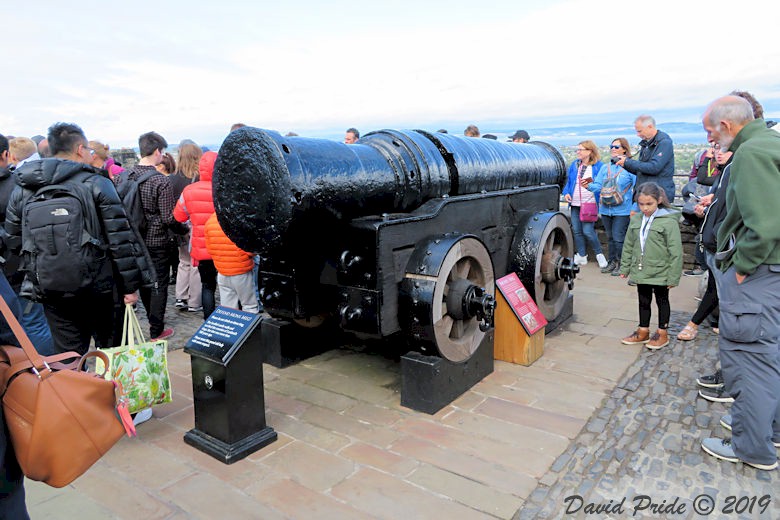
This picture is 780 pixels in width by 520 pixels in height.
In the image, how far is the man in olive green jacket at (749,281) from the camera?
9.14 feet

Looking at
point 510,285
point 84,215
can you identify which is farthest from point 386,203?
point 84,215

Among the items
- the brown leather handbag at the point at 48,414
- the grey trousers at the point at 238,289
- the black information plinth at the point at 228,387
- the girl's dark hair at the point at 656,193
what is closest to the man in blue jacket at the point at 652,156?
the girl's dark hair at the point at 656,193

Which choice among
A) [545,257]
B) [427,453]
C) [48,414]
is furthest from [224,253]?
[48,414]

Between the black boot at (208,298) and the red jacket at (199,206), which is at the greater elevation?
the red jacket at (199,206)

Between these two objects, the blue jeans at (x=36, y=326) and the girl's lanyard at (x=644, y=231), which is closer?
the blue jeans at (x=36, y=326)

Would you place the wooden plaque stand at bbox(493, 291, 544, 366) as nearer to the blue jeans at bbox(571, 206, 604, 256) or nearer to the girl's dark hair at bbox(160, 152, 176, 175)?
the girl's dark hair at bbox(160, 152, 176, 175)

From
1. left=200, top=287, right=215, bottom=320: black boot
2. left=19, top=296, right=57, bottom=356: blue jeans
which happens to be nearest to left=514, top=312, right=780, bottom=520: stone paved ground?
left=19, top=296, right=57, bottom=356: blue jeans

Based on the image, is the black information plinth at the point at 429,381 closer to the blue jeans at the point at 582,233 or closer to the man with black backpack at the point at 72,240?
the man with black backpack at the point at 72,240

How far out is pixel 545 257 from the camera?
17.1ft

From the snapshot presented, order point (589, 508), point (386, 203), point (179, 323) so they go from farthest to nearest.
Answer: point (179, 323), point (386, 203), point (589, 508)

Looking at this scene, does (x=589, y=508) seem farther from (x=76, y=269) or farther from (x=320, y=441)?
(x=76, y=269)

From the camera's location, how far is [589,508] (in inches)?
108

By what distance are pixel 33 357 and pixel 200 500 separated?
145 cm

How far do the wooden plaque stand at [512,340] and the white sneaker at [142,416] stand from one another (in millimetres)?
2627
